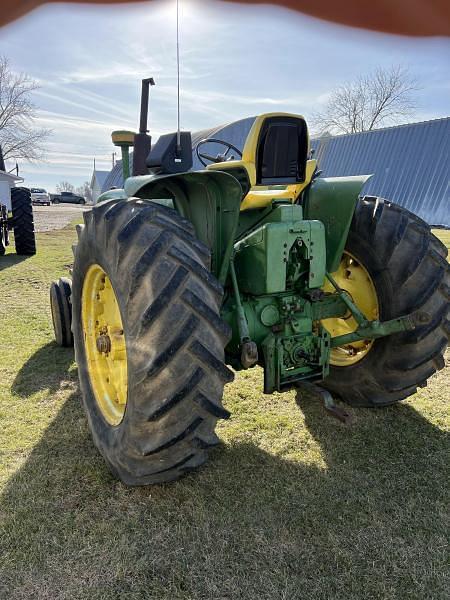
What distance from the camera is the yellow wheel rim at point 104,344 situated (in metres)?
2.58

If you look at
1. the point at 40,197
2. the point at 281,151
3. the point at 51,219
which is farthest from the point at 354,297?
the point at 40,197

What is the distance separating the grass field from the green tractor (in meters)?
0.24

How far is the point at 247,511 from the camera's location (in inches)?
87.8

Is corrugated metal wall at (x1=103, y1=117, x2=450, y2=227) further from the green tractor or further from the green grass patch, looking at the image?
the green tractor

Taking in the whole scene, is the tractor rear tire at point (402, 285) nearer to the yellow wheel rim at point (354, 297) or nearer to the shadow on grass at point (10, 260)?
the yellow wheel rim at point (354, 297)

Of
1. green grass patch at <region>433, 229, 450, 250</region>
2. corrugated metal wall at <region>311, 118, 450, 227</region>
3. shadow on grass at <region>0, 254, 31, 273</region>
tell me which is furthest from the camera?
corrugated metal wall at <region>311, 118, 450, 227</region>

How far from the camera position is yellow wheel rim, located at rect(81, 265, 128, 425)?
2.58 m

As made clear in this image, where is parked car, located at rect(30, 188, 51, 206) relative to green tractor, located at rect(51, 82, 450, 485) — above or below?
below

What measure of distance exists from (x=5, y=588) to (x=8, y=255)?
949cm

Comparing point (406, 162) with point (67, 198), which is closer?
point (406, 162)

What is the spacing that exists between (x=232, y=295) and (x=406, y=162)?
19535 millimetres

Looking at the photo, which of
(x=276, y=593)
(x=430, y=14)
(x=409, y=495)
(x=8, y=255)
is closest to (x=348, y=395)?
(x=409, y=495)

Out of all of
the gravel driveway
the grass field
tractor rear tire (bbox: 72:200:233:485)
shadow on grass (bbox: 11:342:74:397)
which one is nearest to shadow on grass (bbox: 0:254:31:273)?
shadow on grass (bbox: 11:342:74:397)

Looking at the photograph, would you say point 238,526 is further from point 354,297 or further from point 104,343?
point 354,297
